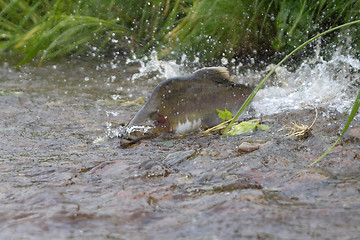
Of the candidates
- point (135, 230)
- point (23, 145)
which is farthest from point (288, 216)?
point (23, 145)

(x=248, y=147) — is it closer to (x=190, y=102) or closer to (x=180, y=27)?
(x=190, y=102)

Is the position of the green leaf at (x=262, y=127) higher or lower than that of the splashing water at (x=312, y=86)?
lower

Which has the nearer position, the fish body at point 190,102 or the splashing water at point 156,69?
the fish body at point 190,102

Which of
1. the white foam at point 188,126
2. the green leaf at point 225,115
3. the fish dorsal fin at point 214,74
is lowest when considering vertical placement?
the white foam at point 188,126

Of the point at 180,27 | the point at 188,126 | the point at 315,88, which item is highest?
the point at 180,27

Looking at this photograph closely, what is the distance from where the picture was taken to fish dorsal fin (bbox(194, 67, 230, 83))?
9.89 ft

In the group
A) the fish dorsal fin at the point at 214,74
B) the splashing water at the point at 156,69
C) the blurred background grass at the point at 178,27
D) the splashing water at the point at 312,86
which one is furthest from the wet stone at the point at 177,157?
the splashing water at the point at 156,69

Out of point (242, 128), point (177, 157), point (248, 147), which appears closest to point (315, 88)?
point (242, 128)

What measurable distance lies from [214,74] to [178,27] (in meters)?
2.22

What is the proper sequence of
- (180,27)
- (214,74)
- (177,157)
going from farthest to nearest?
(180,27), (214,74), (177,157)

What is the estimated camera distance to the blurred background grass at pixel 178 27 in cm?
438

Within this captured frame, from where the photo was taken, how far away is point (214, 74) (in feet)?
10.0

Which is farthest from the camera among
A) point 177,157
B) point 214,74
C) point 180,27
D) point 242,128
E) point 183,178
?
point 180,27

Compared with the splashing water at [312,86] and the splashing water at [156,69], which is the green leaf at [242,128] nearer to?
the splashing water at [312,86]
